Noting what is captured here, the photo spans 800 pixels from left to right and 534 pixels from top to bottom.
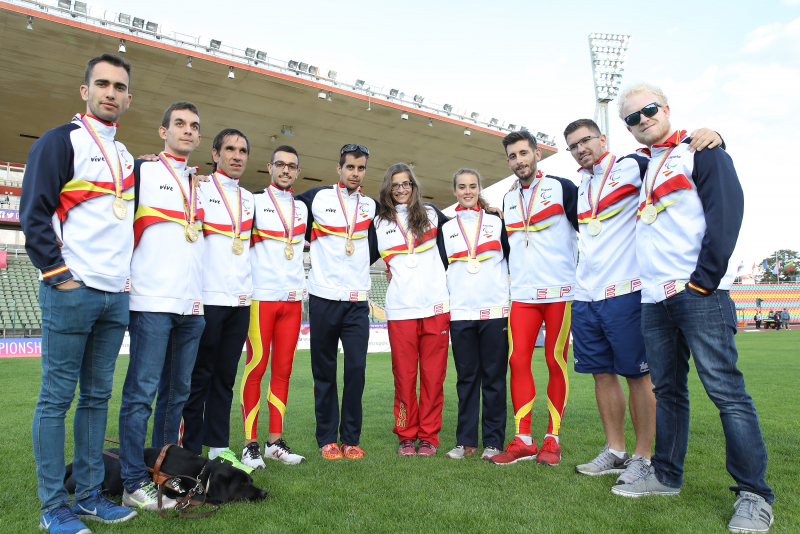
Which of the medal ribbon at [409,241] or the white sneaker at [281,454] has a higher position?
the medal ribbon at [409,241]

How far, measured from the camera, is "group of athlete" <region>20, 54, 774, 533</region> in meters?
2.47

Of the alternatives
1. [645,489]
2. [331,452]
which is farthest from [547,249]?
[331,452]

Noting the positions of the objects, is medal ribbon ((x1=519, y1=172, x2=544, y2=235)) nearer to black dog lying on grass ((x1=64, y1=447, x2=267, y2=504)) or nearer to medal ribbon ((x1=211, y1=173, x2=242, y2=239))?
medal ribbon ((x1=211, y1=173, x2=242, y2=239))

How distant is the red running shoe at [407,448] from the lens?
154 inches

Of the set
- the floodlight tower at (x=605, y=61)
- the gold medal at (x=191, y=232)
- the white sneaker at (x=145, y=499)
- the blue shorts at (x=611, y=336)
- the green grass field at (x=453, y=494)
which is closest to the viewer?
the green grass field at (x=453, y=494)

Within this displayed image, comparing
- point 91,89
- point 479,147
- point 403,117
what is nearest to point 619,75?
point 479,147

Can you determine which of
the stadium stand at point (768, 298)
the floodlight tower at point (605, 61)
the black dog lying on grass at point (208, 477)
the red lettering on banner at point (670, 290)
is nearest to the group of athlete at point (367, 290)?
the red lettering on banner at point (670, 290)

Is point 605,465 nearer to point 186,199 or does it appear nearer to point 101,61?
point 186,199

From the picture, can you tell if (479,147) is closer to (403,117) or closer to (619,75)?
(403,117)

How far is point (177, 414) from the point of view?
10.2 ft

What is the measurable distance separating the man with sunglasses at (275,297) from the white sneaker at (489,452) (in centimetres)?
142

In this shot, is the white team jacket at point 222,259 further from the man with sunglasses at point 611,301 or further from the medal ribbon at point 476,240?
the man with sunglasses at point 611,301

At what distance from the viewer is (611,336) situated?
3311 millimetres

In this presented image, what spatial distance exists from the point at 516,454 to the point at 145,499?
2367 mm
